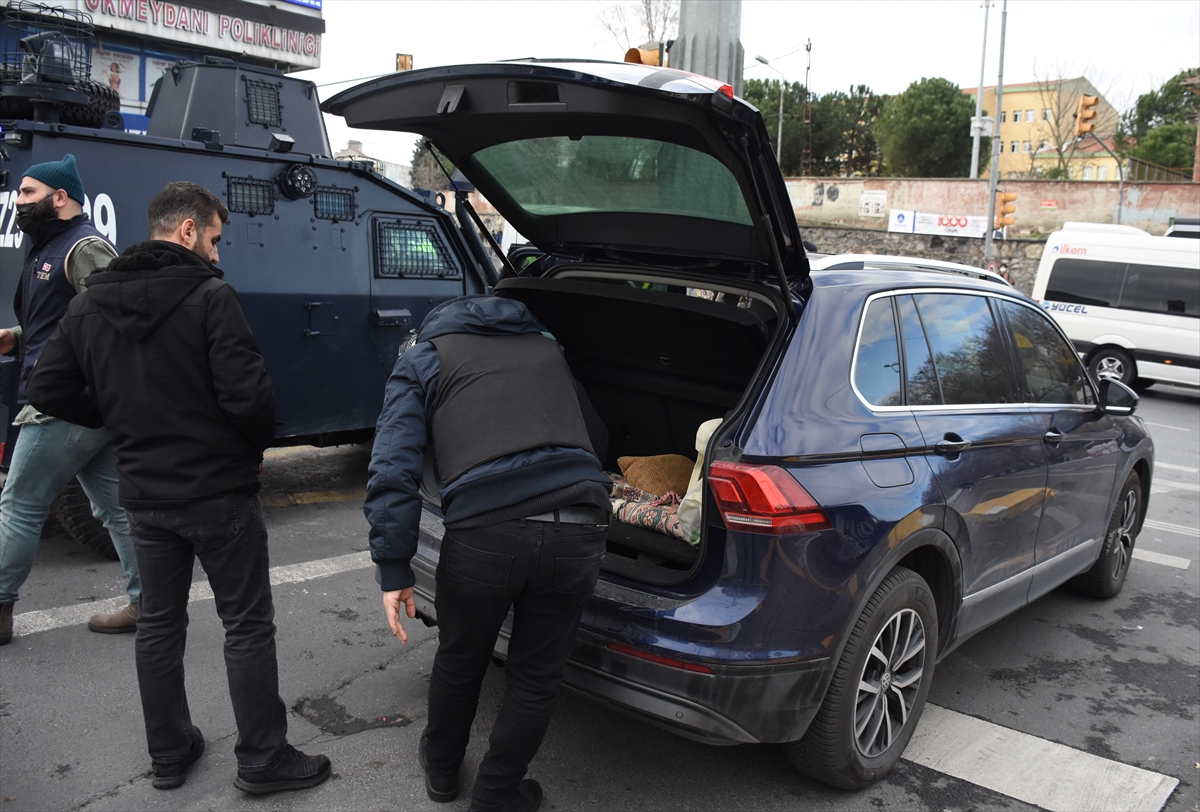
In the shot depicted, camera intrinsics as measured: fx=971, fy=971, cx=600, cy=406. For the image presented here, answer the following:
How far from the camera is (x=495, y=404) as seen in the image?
2740 millimetres

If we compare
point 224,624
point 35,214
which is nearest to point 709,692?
point 224,624

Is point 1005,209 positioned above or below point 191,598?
above

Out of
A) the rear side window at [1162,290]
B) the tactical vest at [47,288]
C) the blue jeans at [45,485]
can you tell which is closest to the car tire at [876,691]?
the blue jeans at [45,485]

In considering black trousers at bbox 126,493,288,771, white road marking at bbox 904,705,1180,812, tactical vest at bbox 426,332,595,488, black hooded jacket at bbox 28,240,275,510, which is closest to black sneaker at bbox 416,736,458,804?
black trousers at bbox 126,493,288,771

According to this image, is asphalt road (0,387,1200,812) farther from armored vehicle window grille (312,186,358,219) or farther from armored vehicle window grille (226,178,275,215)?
armored vehicle window grille (312,186,358,219)

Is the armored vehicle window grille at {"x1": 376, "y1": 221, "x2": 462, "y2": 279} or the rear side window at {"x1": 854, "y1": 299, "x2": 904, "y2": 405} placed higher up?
the armored vehicle window grille at {"x1": 376, "y1": 221, "x2": 462, "y2": 279}

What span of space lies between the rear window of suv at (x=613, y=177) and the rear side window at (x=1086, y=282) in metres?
13.7

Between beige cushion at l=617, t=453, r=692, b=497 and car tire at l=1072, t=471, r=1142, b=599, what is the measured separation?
8.40ft

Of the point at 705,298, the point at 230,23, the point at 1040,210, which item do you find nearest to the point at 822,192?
the point at 1040,210

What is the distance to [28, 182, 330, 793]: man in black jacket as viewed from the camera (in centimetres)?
290

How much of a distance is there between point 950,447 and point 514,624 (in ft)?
5.46

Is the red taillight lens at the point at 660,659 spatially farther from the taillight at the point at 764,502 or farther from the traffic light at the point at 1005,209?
the traffic light at the point at 1005,209

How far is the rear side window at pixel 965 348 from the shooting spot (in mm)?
3637

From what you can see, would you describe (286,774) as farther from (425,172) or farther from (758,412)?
(425,172)
